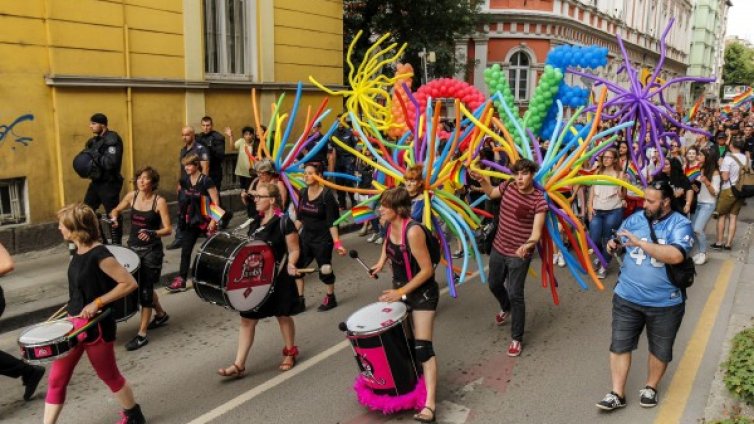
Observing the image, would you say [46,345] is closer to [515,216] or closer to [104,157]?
[515,216]

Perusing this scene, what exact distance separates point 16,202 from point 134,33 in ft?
10.6

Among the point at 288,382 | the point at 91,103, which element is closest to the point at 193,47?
the point at 91,103

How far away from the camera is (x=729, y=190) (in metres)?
9.71

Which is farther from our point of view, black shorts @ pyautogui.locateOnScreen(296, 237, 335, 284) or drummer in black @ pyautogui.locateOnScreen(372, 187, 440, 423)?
black shorts @ pyautogui.locateOnScreen(296, 237, 335, 284)

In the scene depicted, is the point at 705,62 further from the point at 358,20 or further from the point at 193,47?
the point at 193,47

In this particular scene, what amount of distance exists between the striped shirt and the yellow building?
688cm

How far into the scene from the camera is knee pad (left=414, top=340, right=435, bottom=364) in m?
4.41

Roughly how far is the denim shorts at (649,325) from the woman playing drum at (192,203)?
446 centimetres

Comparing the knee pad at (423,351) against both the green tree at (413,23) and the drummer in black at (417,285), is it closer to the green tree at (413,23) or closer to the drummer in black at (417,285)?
the drummer in black at (417,285)

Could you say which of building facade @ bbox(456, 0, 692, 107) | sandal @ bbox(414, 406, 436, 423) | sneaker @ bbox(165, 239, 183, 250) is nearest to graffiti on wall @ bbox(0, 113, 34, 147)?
sneaker @ bbox(165, 239, 183, 250)

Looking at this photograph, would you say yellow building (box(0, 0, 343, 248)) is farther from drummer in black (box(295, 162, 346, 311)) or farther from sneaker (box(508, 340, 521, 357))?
sneaker (box(508, 340, 521, 357))

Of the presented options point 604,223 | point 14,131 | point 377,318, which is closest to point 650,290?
point 377,318

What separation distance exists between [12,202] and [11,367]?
16.6ft

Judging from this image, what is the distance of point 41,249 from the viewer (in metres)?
9.15
